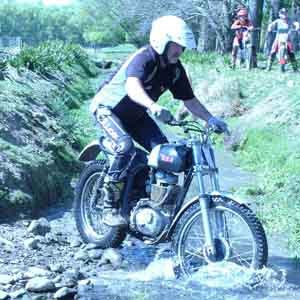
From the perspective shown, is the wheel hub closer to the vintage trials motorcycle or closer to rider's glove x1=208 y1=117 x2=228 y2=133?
the vintage trials motorcycle

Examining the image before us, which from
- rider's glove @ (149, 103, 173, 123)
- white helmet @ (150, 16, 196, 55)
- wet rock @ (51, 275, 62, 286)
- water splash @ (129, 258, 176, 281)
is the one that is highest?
white helmet @ (150, 16, 196, 55)

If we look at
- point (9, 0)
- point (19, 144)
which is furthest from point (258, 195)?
point (9, 0)

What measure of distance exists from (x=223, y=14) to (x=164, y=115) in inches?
1291

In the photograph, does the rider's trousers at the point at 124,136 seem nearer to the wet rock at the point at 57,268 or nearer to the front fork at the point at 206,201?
the front fork at the point at 206,201

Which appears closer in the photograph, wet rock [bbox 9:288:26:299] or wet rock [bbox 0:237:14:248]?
wet rock [bbox 9:288:26:299]

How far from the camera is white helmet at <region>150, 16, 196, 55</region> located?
6.29m

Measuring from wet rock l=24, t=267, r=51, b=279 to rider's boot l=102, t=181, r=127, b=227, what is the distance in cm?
92

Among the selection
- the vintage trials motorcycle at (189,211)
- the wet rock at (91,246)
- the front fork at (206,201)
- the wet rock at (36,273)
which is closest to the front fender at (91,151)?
the vintage trials motorcycle at (189,211)

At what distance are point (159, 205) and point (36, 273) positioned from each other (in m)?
1.22

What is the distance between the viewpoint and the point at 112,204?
22.5 ft

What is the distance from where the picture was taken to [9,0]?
384ft

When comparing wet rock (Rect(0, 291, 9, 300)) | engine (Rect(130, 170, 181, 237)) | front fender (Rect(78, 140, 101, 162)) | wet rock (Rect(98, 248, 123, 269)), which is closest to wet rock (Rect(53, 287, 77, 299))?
wet rock (Rect(0, 291, 9, 300))

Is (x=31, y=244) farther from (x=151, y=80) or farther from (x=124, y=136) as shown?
(x=151, y=80)

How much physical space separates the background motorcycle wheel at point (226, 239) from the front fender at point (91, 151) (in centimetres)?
157
